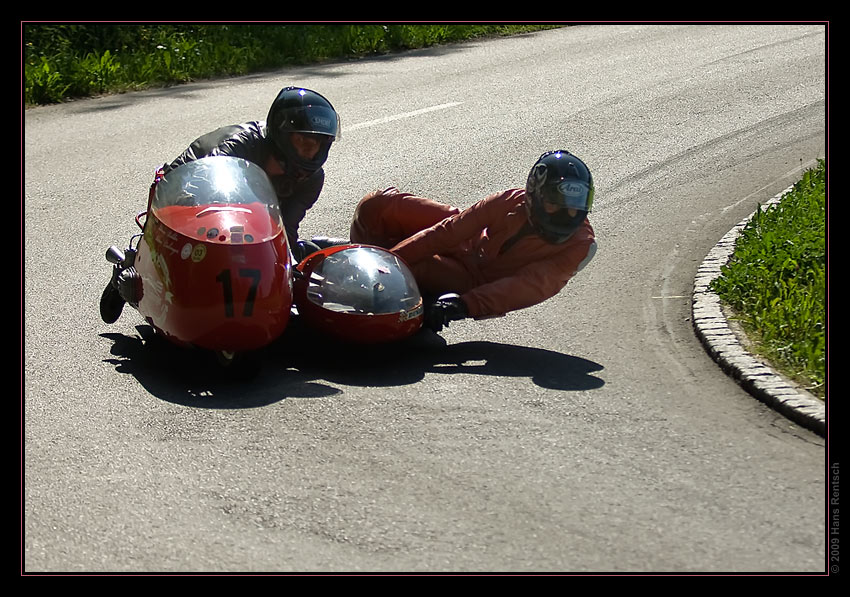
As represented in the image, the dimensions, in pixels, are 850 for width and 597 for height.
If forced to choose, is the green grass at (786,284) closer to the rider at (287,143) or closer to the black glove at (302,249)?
the black glove at (302,249)

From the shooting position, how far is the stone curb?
6.16m

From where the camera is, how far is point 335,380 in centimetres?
697

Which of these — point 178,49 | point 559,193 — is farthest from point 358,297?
point 178,49

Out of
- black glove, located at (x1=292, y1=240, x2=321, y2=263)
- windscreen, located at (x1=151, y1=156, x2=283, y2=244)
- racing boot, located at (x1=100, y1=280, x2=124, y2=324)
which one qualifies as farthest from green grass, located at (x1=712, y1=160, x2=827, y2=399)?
racing boot, located at (x1=100, y1=280, x2=124, y2=324)

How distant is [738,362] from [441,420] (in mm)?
1840

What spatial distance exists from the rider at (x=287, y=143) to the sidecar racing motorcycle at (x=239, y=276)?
52 cm

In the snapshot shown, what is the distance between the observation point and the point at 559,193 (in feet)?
24.8

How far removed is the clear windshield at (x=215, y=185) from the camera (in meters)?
6.94

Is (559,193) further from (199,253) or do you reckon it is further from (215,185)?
(199,253)

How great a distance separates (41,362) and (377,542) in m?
3.30
